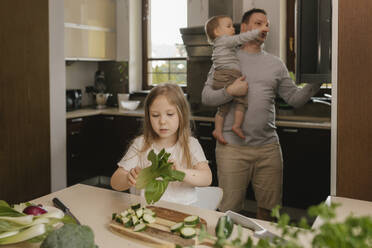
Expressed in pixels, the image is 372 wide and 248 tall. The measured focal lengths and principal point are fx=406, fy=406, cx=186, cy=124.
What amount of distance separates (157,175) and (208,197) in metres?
0.62

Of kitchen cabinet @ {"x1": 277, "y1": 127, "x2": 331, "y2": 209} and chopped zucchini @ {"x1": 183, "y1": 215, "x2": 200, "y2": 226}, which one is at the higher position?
chopped zucchini @ {"x1": 183, "y1": 215, "x2": 200, "y2": 226}

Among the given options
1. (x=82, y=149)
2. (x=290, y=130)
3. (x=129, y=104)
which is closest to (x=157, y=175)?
(x=290, y=130)

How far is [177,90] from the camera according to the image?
1828mm

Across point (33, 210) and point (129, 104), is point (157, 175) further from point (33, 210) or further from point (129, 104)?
point (129, 104)


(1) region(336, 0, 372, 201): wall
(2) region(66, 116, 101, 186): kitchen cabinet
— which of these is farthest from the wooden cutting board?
(2) region(66, 116, 101, 186): kitchen cabinet

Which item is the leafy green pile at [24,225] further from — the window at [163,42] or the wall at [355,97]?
the window at [163,42]

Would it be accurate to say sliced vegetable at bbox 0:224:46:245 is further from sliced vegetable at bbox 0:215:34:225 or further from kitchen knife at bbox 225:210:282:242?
kitchen knife at bbox 225:210:282:242

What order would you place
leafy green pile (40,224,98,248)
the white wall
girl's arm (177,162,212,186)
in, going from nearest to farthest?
leafy green pile (40,224,98,248), girl's arm (177,162,212,186), the white wall

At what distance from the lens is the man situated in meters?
2.41

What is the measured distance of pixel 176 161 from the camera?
1.83 m

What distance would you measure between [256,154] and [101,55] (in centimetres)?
291

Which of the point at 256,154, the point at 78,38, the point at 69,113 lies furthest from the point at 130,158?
the point at 78,38

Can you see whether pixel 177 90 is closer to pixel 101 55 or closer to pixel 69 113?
pixel 69 113

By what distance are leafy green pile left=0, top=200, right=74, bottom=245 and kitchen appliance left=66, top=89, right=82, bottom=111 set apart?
3.44 meters
